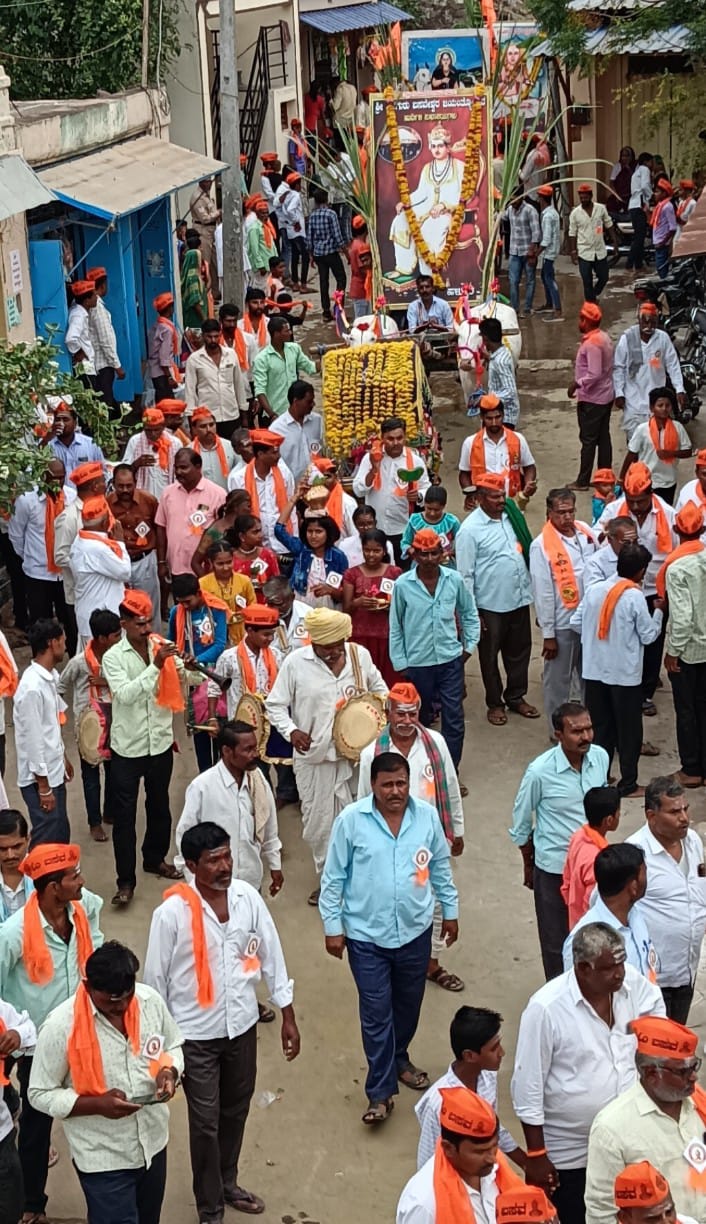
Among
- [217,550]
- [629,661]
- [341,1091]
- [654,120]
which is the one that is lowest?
[341,1091]

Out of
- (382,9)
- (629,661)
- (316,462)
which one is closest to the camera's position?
(629,661)

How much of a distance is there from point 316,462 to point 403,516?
684 mm

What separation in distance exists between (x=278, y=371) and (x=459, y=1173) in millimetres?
9478

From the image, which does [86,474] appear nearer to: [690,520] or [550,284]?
[690,520]

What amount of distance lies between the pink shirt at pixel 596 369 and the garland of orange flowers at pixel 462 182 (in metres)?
2.46

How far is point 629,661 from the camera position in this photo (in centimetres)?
951

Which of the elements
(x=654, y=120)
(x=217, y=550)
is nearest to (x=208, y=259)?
(x=654, y=120)

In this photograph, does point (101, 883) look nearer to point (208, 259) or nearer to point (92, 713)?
point (92, 713)

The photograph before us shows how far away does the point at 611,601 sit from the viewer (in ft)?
30.9

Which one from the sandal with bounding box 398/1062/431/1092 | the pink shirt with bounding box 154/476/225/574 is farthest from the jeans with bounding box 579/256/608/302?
the sandal with bounding box 398/1062/431/1092

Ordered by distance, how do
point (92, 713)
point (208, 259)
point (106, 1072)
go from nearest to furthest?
point (106, 1072) < point (92, 713) < point (208, 259)

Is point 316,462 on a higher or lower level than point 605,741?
higher

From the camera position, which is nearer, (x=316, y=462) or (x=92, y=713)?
(x=92, y=713)

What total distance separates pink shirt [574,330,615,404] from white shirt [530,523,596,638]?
3.76 metres
